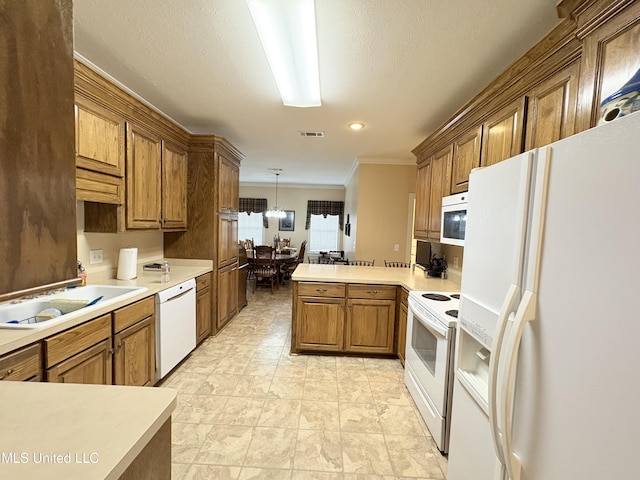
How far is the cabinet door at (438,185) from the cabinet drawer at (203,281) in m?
2.50

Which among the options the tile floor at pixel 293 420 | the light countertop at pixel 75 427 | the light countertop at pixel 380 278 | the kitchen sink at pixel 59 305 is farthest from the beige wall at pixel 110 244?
the light countertop at pixel 380 278

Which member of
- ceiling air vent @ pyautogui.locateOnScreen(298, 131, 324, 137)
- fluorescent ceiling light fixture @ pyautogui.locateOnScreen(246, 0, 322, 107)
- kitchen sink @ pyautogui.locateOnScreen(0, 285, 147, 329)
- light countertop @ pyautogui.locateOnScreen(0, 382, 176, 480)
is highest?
ceiling air vent @ pyautogui.locateOnScreen(298, 131, 324, 137)

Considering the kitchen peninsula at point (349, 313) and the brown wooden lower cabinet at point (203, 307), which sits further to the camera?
the brown wooden lower cabinet at point (203, 307)

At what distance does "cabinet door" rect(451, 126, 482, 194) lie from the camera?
216 centimetres

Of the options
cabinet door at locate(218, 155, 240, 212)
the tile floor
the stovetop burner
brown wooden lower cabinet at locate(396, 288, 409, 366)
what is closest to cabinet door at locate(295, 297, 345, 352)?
the tile floor

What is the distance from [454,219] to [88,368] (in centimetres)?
271

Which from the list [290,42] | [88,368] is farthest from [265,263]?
[290,42]

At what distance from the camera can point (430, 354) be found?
6.77 ft

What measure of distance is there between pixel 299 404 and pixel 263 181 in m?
6.64

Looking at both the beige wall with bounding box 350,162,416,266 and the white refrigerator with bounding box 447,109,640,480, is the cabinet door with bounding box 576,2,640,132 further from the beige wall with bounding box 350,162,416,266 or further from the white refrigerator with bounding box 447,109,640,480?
the beige wall with bounding box 350,162,416,266

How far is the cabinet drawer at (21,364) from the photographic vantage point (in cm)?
120

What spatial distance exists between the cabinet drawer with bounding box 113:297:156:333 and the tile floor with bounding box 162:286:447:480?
0.73 m

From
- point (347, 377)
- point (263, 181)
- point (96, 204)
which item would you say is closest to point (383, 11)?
point (96, 204)

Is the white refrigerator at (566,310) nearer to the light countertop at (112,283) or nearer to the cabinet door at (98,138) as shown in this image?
the light countertop at (112,283)
